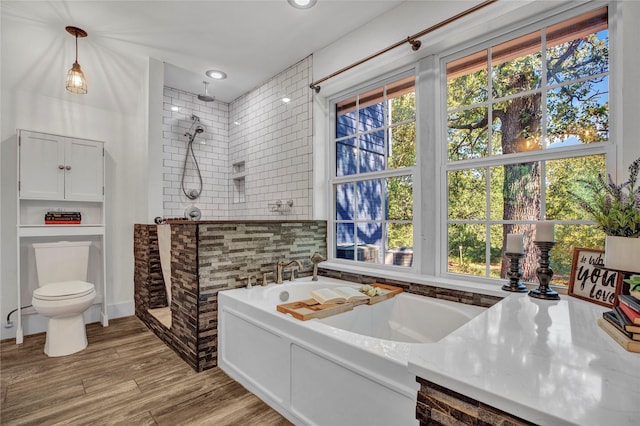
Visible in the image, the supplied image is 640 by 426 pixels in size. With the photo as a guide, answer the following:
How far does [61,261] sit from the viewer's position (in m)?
2.99

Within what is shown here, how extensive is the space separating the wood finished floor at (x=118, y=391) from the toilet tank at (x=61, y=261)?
612 millimetres

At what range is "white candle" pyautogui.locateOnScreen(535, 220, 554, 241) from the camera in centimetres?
175

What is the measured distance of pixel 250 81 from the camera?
3.89 meters

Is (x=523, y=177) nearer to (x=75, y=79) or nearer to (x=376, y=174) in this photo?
(x=376, y=174)

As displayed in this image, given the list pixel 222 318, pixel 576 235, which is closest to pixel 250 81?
pixel 222 318

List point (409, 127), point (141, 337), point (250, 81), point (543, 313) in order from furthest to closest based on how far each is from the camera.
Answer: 1. point (250, 81)
2. point (141, 337)
3. point (409, 127)
4. point (543, 313)

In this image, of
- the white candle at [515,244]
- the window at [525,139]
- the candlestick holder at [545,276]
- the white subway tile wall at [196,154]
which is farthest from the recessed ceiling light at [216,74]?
the candlestick holder at [545,276]

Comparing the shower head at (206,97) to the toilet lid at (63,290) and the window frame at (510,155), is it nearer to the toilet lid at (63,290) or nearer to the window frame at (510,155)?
the toilet lid at (63,290)

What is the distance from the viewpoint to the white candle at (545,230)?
175cm

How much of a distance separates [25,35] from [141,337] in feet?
9.50

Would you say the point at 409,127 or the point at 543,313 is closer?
the point at 543,313

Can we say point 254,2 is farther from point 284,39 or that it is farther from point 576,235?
point 576,235

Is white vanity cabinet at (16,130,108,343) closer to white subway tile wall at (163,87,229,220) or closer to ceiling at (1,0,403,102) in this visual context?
ceiling at (1,0,403,102)

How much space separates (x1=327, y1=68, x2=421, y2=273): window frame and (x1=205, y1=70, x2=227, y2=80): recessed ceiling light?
1.45 m
